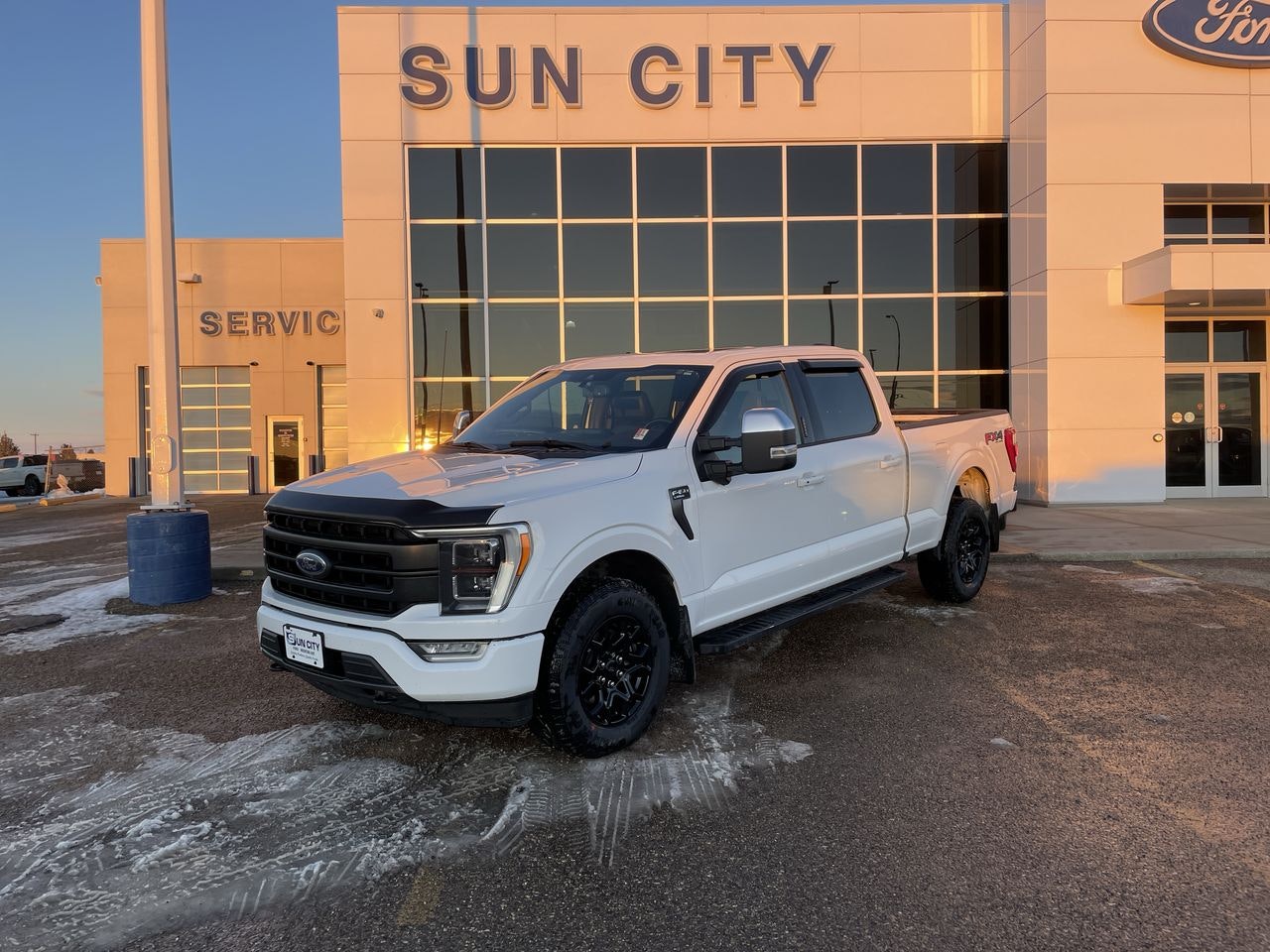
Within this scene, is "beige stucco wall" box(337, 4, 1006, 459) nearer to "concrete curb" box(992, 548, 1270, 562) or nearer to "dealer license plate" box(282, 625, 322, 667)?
"concrete curb" box(992, 548, 1270, 562)

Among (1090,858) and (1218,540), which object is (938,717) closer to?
(1090,858)

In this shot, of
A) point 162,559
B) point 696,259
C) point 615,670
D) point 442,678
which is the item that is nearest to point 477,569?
point 442,678

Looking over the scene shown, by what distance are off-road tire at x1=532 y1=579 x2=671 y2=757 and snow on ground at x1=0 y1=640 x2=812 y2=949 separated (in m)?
0.16

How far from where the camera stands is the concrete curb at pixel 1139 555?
8.81 meters

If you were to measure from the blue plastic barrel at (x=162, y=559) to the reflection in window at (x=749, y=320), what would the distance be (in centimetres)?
996

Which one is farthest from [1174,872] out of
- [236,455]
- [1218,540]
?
[236,455]

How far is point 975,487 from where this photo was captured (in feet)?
22.7

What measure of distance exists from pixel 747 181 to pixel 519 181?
4.31 meters

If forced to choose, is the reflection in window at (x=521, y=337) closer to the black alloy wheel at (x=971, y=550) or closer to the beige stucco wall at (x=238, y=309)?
the black alloy wheel at (x=971, y=550)

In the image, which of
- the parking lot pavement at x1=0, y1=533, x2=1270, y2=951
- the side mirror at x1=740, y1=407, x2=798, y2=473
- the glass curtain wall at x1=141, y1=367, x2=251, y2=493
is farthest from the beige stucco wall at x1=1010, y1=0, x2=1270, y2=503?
the glass curtain wall at x1=141, y1=367, x2=251, y2=493

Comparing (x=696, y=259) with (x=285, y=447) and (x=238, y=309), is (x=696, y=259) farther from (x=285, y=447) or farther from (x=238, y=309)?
(x=238, y=309)

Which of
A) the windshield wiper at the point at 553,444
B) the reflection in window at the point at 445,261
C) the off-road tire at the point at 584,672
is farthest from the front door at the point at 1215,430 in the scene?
the off-road tire at the point at 584,672

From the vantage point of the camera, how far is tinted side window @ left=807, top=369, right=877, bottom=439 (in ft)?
17.3

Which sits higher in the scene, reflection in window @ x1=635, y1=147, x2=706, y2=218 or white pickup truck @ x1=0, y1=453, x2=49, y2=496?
reflection in window @ x1=635, y1=147, x2=706, y2=218
